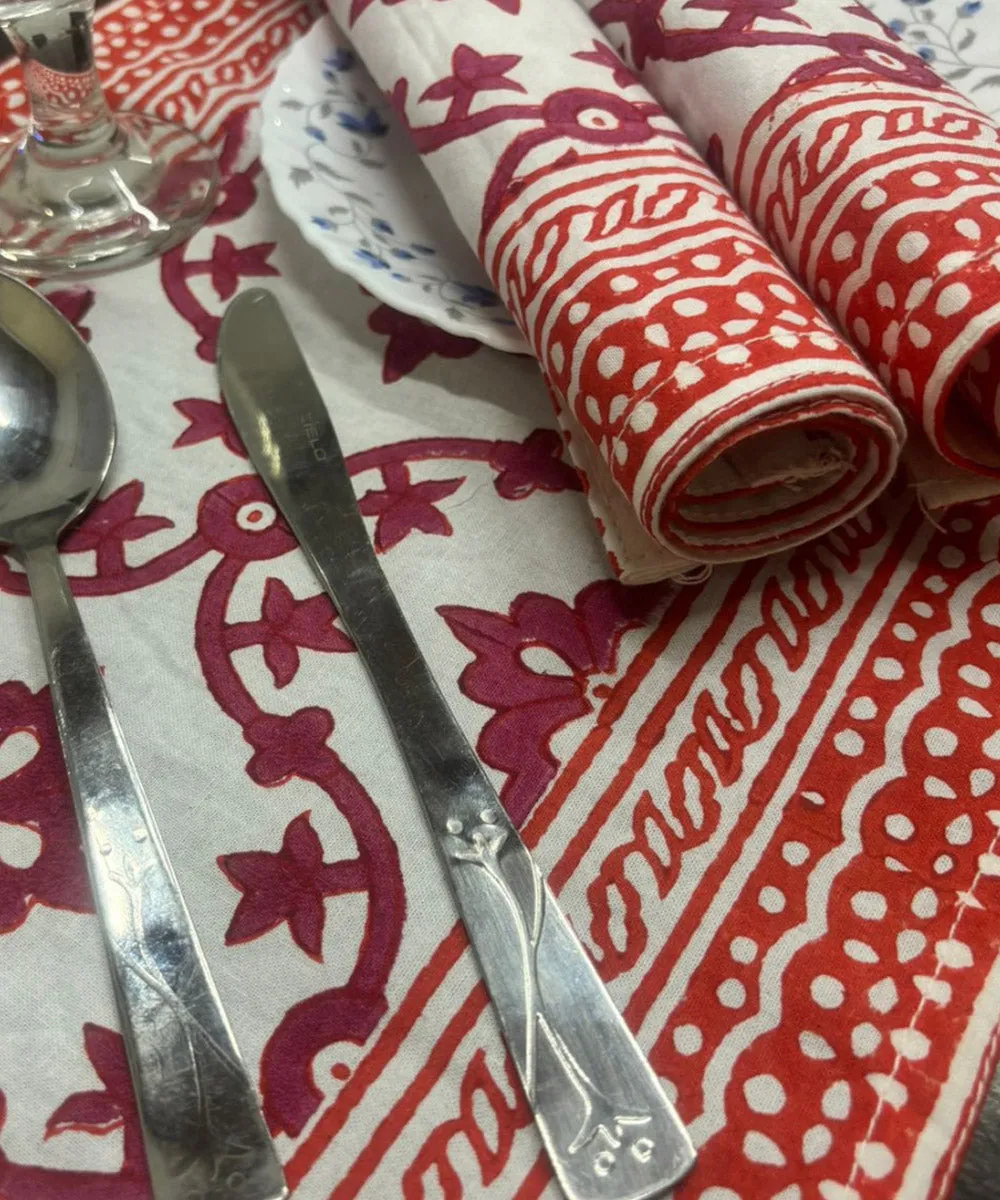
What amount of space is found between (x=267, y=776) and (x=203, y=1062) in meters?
0.08

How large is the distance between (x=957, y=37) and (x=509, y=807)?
1.28ft

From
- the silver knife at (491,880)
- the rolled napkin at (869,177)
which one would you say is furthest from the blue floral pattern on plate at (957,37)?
the silver knife at (491,880)

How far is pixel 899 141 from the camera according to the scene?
0.32 metres

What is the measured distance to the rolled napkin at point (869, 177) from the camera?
288 mm

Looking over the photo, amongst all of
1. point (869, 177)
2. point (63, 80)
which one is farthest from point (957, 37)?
point (63, 80)

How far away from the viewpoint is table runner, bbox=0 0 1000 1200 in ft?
0.79

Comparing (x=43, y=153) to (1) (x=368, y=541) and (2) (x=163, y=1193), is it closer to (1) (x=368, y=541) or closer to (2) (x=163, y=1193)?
(1) (x=368, y=541)

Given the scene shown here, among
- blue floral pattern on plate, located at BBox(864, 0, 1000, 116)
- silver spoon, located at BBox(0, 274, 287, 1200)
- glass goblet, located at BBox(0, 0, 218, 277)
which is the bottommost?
silver spoon, located at BBox(0, 274, 287, 1200)

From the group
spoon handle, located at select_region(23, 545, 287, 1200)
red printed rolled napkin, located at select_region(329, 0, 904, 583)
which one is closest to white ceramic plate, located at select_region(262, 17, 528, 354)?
red printed rolled napkin, located at select_region(329, 0, 904, 583)

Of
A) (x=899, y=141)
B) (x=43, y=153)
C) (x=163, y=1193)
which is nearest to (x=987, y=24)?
(x=899, y=141)

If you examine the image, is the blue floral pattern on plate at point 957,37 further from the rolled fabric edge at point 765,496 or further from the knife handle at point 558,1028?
the knife handle at point 558,1028

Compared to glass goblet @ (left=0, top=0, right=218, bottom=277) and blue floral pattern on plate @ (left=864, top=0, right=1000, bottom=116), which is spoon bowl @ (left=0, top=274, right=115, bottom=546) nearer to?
glass goblet @ (left=0, top=0, right=218, bottom=277)

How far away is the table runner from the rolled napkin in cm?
6

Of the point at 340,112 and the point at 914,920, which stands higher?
the point at 340,112
